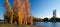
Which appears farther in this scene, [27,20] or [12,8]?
[27,20]

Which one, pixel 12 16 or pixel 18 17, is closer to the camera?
pixel 18 17

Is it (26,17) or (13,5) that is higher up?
(13,5)

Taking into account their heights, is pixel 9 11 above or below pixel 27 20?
above

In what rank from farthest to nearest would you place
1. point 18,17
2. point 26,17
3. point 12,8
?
point 26,17
point 12,8
point 18,17

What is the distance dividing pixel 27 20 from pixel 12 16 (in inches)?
79.7

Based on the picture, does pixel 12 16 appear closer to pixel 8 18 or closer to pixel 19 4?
pixel 8 18

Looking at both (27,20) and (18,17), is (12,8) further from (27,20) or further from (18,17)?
(27,20)

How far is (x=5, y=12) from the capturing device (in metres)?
9.09

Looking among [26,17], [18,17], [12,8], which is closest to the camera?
[18,17]

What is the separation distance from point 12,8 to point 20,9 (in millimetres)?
684

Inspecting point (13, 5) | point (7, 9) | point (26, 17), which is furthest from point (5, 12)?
point (26, 17)

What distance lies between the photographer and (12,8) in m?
8.92

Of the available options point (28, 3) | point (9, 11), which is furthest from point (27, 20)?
point (9, 11)

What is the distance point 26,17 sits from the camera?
10.5 meters
